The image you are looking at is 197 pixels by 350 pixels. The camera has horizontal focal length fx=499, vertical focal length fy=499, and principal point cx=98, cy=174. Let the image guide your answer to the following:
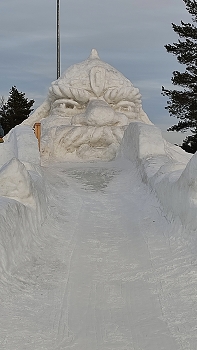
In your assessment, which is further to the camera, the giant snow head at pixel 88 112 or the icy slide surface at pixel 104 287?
the giant snow head at pixel 88 112

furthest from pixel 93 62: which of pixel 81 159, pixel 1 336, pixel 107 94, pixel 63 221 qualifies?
pixel 1 336

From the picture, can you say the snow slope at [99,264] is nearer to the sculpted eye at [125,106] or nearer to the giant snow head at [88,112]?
the giant snow head at [88,112]

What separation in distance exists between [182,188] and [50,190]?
2737 millimetres

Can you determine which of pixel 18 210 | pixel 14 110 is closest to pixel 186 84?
pixel 14 110

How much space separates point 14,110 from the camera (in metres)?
33.6

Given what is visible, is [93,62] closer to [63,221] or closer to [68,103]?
[68,103]

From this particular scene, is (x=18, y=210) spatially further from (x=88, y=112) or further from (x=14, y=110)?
(x=14, y=110)

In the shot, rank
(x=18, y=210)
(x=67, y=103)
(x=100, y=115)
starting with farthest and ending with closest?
(x=67, y=103) → (x=100, y=115) → (x=18, y=210)

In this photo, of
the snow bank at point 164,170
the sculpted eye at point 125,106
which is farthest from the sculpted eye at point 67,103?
the snow bank at point 164,170

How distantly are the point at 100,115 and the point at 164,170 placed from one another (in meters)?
4.76

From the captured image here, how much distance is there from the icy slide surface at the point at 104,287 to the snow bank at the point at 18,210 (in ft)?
0.43

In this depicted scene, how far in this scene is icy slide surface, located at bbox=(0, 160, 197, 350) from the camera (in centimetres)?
317

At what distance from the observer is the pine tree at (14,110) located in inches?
1293

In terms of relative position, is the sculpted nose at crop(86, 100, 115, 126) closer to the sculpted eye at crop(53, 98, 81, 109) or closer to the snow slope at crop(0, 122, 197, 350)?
the sculpted eye at crop(53, 98, 81, 109)
